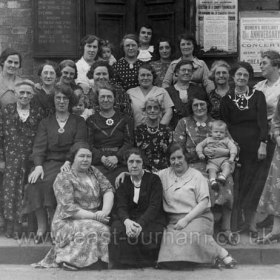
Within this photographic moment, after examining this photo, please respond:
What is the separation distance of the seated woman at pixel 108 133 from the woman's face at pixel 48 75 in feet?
1.85

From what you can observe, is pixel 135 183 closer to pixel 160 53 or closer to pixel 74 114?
pixel 74 114

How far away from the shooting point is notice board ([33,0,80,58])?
995 centimetres

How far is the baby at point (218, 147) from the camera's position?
7434mm

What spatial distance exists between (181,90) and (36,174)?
2.09m

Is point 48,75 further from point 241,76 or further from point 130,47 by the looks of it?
point 241,76

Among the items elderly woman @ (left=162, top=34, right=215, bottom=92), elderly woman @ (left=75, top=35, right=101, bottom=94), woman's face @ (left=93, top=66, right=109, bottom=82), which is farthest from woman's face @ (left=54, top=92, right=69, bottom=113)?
elderly woman @ (left=162, top=34, right=215, bottom=92)

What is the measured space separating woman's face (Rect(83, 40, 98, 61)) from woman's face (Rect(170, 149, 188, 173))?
214cm

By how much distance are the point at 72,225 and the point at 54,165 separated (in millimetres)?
848

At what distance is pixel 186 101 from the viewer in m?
8.23

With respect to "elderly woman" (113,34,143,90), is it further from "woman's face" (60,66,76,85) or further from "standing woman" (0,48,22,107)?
"standing woman" (0,48,22,107)

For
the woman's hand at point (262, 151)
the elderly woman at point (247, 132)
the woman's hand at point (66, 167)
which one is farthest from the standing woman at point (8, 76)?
the woman's hand at point (262, 151)

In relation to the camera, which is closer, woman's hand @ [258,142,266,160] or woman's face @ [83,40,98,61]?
woman's hand @ [258,142,266,160]

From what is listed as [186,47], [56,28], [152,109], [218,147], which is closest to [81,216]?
[152,109]

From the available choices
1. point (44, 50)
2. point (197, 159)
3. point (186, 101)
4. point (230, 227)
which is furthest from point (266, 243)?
point (44, 50)
